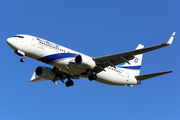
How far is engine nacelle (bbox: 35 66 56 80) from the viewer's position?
35.1 meters

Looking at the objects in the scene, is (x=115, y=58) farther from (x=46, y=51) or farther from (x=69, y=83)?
(x=69, y=83)

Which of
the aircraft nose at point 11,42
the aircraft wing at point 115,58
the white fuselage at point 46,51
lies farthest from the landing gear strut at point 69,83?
the aircraft nose at point 11,42

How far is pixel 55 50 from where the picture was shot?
1251 inches

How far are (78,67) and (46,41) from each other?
4.42m

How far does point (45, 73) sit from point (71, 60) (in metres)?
4.76

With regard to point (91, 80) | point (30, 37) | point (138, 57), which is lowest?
point (91, 80)

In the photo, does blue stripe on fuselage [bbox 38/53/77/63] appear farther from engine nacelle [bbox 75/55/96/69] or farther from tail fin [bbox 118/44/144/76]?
tail fin [bbox 118/44/144/76]

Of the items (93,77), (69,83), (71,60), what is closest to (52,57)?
(71,60)

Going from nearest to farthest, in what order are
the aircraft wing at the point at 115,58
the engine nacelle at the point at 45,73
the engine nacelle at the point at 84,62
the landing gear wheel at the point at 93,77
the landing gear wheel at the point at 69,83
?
1. the aircraft wing at the point at 115,58
2. the engine nacelle at the point at 84,62
3. the landing gear wheel at the point at 93,77
4. the engine nacelle at the point at 45,73
5. the landing gear wheel at the point at 69,83

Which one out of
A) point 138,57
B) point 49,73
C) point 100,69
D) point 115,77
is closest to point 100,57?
point 100,69

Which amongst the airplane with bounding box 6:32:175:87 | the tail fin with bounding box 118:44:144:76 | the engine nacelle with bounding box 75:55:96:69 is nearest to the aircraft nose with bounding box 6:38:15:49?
the airplane with bounding box 6:32:175:87

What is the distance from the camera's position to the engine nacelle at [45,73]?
3505cm

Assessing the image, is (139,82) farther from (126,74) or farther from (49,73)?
(49,73)

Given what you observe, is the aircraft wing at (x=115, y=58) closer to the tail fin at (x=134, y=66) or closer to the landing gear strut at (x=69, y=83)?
the landing gear strut at (x=69, y=83)
